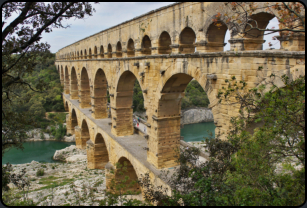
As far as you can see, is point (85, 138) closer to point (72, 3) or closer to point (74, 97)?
point (74, 97)

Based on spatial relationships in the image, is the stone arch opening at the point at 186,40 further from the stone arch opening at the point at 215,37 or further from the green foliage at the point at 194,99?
the green foliage at the point at 194,99

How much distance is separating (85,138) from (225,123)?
16538 mm

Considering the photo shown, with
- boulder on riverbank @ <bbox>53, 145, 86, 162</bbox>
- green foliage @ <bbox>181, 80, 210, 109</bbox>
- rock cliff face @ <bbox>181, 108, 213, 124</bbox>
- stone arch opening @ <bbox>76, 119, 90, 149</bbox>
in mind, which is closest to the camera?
boulder on riverbank @ <bbox>53, 145, 86, 162</bbox>

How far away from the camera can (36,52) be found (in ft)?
18.6

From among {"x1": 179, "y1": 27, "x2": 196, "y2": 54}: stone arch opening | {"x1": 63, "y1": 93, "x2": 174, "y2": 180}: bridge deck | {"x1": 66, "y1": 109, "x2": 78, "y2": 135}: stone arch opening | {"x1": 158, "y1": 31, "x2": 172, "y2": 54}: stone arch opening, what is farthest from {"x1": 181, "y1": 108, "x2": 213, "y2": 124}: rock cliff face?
{"x1": 179, "y1": 27, "x2": 196, "y2": 54}: stone arch opening

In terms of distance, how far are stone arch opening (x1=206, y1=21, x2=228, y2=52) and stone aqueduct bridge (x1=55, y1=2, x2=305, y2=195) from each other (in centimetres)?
3

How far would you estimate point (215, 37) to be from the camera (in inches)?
304

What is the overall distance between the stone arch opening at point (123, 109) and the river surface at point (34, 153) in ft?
32.2

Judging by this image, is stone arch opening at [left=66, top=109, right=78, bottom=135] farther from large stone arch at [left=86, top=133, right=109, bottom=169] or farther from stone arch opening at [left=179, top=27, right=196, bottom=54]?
stone arch opening at [left=179, top=27, right=196, bottom=54]

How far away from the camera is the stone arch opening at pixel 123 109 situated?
13242 millimetres

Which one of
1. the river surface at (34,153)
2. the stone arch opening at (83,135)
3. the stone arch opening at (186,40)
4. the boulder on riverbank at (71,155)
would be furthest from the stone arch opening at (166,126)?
the river surface at (34,153)

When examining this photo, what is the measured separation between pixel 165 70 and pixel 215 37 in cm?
191

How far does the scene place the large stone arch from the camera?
1616 cm

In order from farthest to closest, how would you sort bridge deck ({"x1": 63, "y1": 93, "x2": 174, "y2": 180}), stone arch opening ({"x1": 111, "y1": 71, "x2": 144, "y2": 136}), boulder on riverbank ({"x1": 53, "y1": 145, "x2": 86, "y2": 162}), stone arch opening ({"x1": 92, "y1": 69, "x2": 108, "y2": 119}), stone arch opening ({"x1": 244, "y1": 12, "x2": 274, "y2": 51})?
boulder on riverbank ({"x1": 53, "y1": 145, "x2": 86, "y2": 162}) → stone arch opening ({"x1": 92, "y1": 69, "x2": 108, "y2": 119}) → stone arch opening ({"x1": 111, "y1": 71, "x2": 144, "y2": 136}) → bridge deck ({"x1": 63, "y1": 93, "x2": 174, "y2": 180}) → stone arch opening ({"x1": 244, "y1": 12, "x2": 274, "y2": 51})
